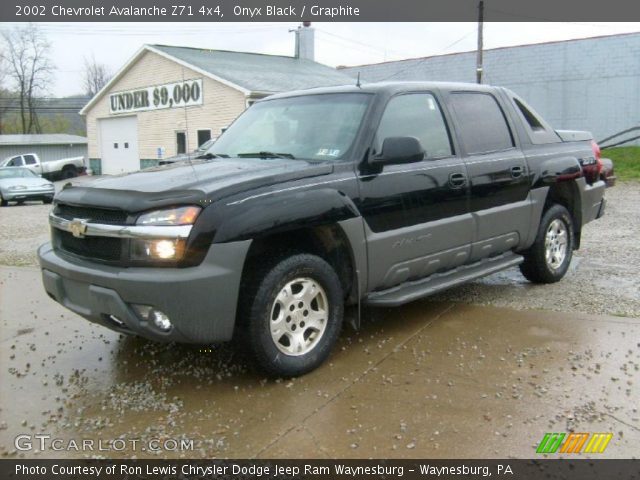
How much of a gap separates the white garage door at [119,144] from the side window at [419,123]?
26.6 metres

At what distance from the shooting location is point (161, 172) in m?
4.23

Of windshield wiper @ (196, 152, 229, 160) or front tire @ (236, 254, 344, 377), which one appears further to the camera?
windshield wiper @ (196, 152, 229, 160)

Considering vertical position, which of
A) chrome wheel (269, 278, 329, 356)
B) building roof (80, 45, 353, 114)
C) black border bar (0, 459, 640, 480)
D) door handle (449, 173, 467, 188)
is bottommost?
black border bar (0, 459, 640, 480)

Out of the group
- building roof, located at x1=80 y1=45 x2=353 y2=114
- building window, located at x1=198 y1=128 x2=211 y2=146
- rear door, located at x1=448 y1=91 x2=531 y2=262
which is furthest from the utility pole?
rear door, located at x1=448 y1=91 x2=531 y2=262

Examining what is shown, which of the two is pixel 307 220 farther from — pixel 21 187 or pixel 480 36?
pixel 480 36

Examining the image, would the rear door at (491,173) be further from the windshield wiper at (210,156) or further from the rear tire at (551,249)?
the windshield wiper at (210,156)

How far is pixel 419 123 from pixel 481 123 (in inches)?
33.0

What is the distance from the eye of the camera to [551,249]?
20.1ft

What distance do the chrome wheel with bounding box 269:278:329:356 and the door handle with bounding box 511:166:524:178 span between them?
2.39 meters

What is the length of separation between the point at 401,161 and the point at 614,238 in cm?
577

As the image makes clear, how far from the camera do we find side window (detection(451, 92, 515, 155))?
5156 millimetres

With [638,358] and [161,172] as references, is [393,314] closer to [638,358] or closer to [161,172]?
[638,358]

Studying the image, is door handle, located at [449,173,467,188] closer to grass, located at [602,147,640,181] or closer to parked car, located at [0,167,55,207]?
grass, located at [602,147,640,181]

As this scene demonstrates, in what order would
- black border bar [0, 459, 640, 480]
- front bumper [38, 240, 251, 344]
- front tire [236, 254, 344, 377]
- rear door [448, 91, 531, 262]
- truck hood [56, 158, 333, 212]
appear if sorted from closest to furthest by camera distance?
black border bar [0, 459, 640, 480] < front bumper [38, 240, 251, 344] < truck hood [56, 158, 333, 212] < front tire [236, 254, 344, 377] < rear door [448, 91, 531, 262]
